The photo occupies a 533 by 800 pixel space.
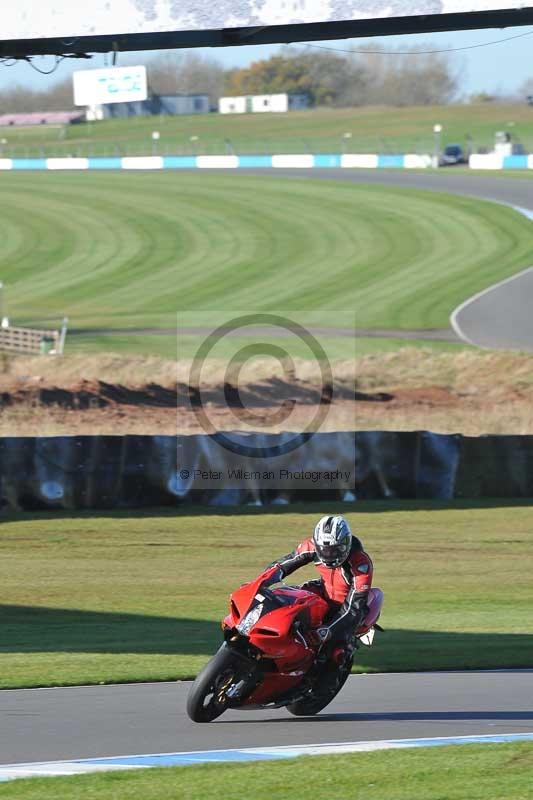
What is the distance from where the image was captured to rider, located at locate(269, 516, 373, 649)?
919 cm

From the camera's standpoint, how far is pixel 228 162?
88.1 meters

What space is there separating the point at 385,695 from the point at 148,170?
76748 mm

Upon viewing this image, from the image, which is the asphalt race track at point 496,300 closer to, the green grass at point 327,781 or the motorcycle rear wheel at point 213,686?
the motorcycle rear wheel at point 213,686

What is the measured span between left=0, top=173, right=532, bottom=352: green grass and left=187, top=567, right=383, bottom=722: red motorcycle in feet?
98.1

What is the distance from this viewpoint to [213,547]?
18312 millimetres

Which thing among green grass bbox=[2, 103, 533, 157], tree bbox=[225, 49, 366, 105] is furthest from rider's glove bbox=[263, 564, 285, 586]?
tree bbox=[225, 49, 366, 105]

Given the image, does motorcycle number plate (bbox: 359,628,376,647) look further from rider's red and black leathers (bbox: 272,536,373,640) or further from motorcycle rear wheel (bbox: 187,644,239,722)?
motorcycle rear wheel (bbox: 187,644,239,722)

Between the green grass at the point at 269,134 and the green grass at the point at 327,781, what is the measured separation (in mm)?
82637

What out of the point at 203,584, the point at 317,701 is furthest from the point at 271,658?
the point at 203,584

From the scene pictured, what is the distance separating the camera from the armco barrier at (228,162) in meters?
86.8

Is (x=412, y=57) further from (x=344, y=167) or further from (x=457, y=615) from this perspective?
(x=457, y=615)

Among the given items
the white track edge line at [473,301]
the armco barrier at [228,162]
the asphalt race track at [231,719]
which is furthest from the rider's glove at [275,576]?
the armco barrier at [228,162]

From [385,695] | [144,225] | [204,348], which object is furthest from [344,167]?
[385,695]

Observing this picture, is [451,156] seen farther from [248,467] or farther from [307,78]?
[248,467]
